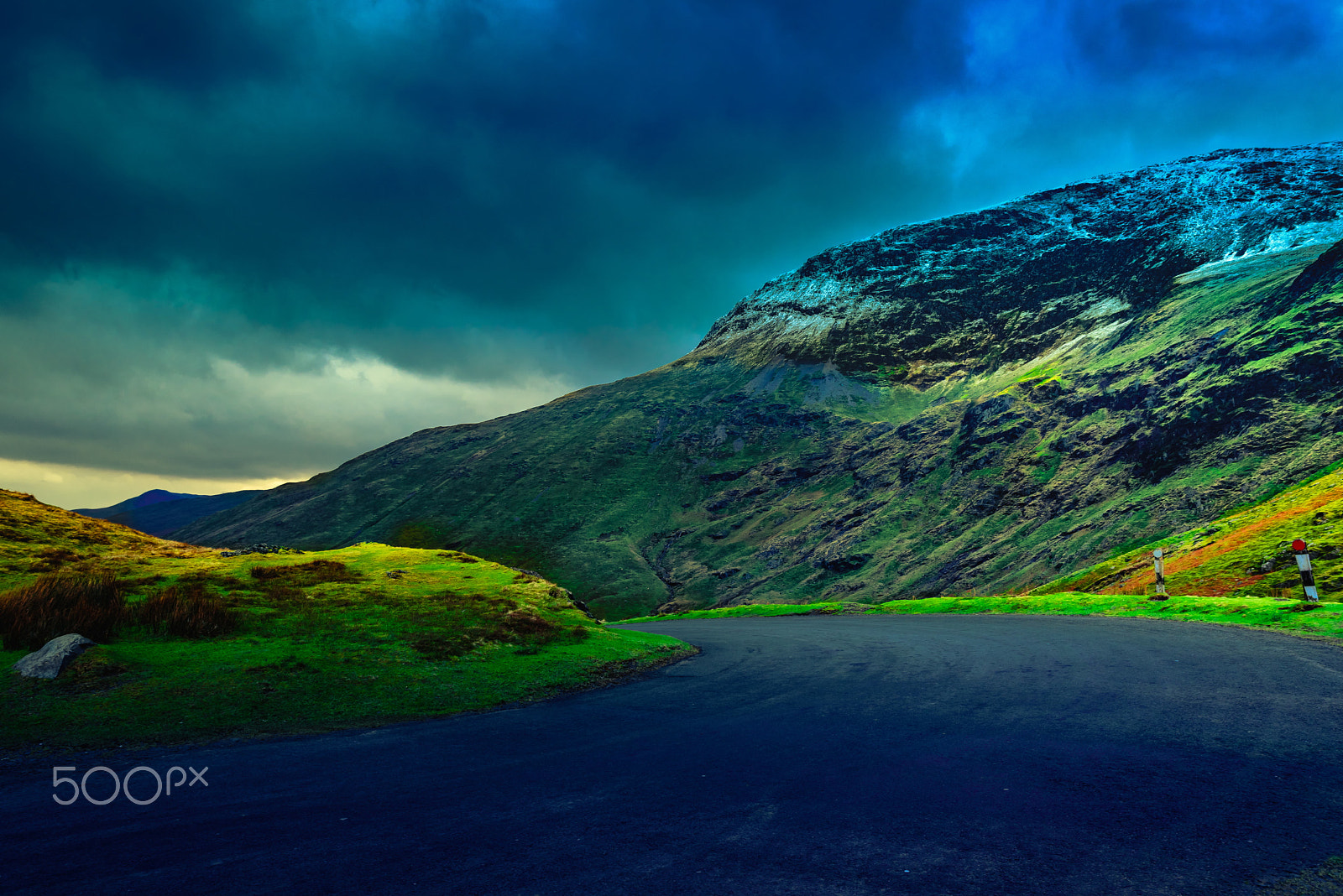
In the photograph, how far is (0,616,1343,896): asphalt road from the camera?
17.7 feet

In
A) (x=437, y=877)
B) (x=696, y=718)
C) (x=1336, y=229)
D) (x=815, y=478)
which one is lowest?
(x=696, y=718)

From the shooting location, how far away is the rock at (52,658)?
40.8 feet

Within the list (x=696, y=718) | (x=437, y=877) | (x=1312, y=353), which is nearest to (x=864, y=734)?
(x=696, y=718)

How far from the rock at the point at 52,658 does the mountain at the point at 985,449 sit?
69.4 metres

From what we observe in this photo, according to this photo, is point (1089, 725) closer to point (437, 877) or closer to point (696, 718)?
point (696, 718)

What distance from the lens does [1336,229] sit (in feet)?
440

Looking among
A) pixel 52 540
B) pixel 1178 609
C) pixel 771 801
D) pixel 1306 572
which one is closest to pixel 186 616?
pixel 52 540

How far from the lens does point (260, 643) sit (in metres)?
16.2

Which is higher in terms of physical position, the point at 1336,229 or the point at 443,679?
the point at 1336,229

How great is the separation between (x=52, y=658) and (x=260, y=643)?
4.08 m

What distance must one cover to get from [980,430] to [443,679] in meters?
113

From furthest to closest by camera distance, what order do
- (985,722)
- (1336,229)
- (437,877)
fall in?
(1336,229) < (985,722) < (437,877)

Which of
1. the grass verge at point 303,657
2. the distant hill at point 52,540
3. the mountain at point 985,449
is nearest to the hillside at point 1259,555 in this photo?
the mountain at point 985,449

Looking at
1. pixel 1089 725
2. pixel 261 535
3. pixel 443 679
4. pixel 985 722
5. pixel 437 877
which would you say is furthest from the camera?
pixel 261 535
